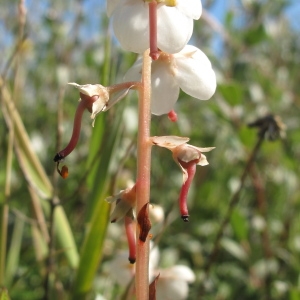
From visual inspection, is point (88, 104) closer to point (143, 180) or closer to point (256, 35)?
point (143, 180)

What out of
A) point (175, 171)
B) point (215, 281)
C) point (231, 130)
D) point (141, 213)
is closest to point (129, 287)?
point (141, 213)

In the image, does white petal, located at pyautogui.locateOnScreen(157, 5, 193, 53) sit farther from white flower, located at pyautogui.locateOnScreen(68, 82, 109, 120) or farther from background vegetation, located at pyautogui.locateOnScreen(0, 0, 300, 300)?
background vegetation, located at pyautogui.locateOnScreen(0, 0, 300, 300)

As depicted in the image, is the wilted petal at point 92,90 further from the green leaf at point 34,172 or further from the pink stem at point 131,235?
the green leaf at point 34,172

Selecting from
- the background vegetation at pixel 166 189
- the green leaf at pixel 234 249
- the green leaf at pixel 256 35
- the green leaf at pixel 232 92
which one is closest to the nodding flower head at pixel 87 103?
the background vegetation at pixel 166 189

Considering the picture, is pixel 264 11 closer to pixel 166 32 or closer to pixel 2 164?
pixel 2 164

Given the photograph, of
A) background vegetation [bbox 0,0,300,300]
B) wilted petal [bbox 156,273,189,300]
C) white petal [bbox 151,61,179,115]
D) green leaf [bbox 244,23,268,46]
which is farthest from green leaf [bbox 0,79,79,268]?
green leaf [bbox 244,23,268,46]

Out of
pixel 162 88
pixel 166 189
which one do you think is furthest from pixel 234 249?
pixel 162 88
